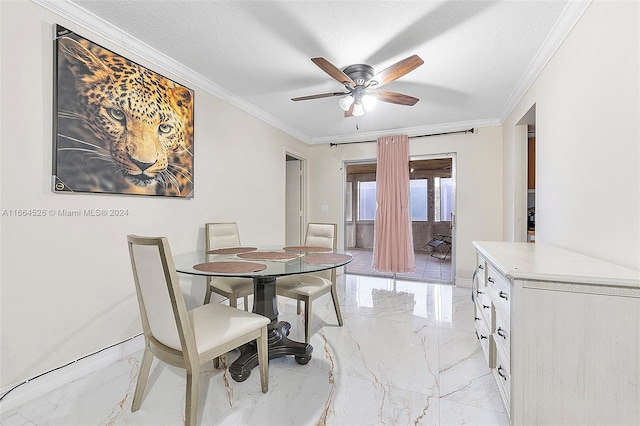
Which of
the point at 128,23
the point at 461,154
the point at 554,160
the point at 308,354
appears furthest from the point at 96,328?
the point at 461,154

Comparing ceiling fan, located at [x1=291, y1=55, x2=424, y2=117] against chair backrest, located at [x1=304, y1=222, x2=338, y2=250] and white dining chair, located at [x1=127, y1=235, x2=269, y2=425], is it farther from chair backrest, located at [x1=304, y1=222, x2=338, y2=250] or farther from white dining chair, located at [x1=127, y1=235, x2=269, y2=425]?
white dining chair, located at [x1=127, y1=235, x2=269, y2=425]

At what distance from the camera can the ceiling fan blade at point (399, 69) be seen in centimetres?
184

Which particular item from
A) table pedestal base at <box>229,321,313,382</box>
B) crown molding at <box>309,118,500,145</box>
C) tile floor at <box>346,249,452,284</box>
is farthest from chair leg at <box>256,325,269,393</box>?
crown molding at <box>309,118,500,145</box>

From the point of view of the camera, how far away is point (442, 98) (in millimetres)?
3023

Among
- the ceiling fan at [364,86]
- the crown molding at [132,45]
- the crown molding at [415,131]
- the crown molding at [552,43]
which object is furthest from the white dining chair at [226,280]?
the crown molding at [552,43]

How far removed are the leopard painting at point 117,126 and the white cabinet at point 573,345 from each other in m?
2.47

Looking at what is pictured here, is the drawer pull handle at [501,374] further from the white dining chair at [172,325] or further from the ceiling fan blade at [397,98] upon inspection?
the ceiling fan blade at [397,98]

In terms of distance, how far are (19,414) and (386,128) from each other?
14.7ft

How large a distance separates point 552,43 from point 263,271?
102 inches

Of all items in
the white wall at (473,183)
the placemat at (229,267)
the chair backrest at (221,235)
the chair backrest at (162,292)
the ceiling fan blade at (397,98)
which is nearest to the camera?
the chair backrest at (162,292)

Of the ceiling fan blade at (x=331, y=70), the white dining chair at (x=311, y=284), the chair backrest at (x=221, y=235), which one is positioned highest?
the ceiling fan blade at (x=331, y=70)

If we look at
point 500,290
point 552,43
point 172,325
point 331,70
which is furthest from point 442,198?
point 172,325

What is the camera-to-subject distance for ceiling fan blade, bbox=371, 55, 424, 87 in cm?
184

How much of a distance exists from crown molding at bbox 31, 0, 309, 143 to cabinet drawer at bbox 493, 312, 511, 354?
2981 mm
